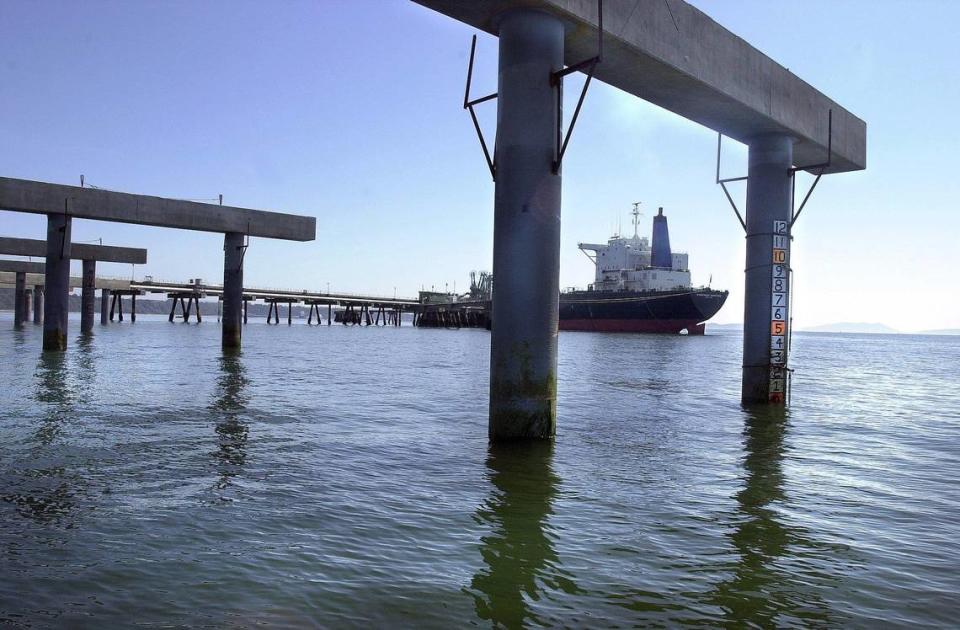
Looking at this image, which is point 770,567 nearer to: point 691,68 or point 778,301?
point 691,68

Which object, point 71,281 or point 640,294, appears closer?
point 71,281

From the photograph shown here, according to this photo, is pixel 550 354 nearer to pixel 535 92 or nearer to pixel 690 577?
pixel 535 92

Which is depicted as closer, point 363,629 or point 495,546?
point 363,629

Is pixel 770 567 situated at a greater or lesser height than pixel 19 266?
lesser

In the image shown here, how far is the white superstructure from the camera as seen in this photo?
78.2 meters

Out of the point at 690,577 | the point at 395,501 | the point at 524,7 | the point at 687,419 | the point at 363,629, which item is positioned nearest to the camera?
the point at 363,629

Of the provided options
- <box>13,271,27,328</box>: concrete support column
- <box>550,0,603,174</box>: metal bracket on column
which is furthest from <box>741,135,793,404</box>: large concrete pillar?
<box>13,271,27,328</box>: concrete support column

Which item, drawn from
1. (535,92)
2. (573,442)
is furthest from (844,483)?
(535,92)

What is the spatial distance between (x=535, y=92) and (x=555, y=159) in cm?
90

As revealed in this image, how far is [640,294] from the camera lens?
7406 centimetres

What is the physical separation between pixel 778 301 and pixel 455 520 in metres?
10.5

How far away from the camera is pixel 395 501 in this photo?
6.01 meters

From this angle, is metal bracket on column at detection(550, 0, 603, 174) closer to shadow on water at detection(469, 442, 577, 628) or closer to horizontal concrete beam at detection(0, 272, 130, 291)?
shadow on water at detection(469, 442, 577, 628)

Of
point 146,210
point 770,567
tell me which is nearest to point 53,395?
point 770,567
